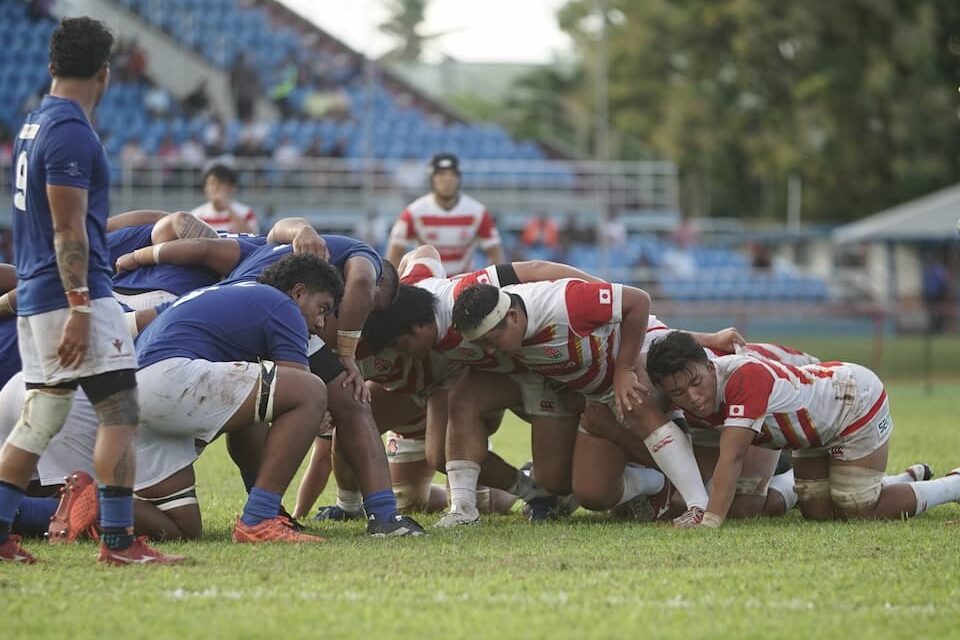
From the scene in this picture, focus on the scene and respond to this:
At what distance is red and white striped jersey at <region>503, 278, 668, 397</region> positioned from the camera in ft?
22.5

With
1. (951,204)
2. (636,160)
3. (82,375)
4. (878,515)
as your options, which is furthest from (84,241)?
(636,160)

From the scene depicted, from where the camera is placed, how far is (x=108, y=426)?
5.52m

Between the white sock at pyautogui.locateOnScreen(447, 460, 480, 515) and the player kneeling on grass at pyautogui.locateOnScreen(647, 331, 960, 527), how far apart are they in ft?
3.56

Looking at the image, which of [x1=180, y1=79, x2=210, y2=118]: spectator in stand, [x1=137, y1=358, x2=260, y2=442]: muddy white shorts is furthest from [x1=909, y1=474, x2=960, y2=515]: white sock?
[x1=180, y1=79, x2=210, y2=118]: spectator in stand

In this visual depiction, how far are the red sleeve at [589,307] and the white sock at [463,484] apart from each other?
0.96m

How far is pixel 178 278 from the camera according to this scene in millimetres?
7387

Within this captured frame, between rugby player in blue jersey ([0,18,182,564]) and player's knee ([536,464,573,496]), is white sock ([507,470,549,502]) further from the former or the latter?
rugby player in blue jersey ([0,18,182,564])

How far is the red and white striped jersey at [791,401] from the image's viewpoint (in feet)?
22.1

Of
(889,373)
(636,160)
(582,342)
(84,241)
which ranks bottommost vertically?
(889,373)

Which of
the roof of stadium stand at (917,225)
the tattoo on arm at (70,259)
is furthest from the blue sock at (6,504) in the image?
the roof of stadium stand at (917,225)

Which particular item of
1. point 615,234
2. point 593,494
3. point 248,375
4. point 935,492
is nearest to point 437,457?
point 593,494

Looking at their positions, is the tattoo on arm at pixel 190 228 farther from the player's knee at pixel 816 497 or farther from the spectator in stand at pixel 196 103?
the spectator in stand at pixel 196 103

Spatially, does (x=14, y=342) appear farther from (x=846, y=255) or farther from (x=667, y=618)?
(x=846, y=255)

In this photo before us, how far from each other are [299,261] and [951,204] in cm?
2833
